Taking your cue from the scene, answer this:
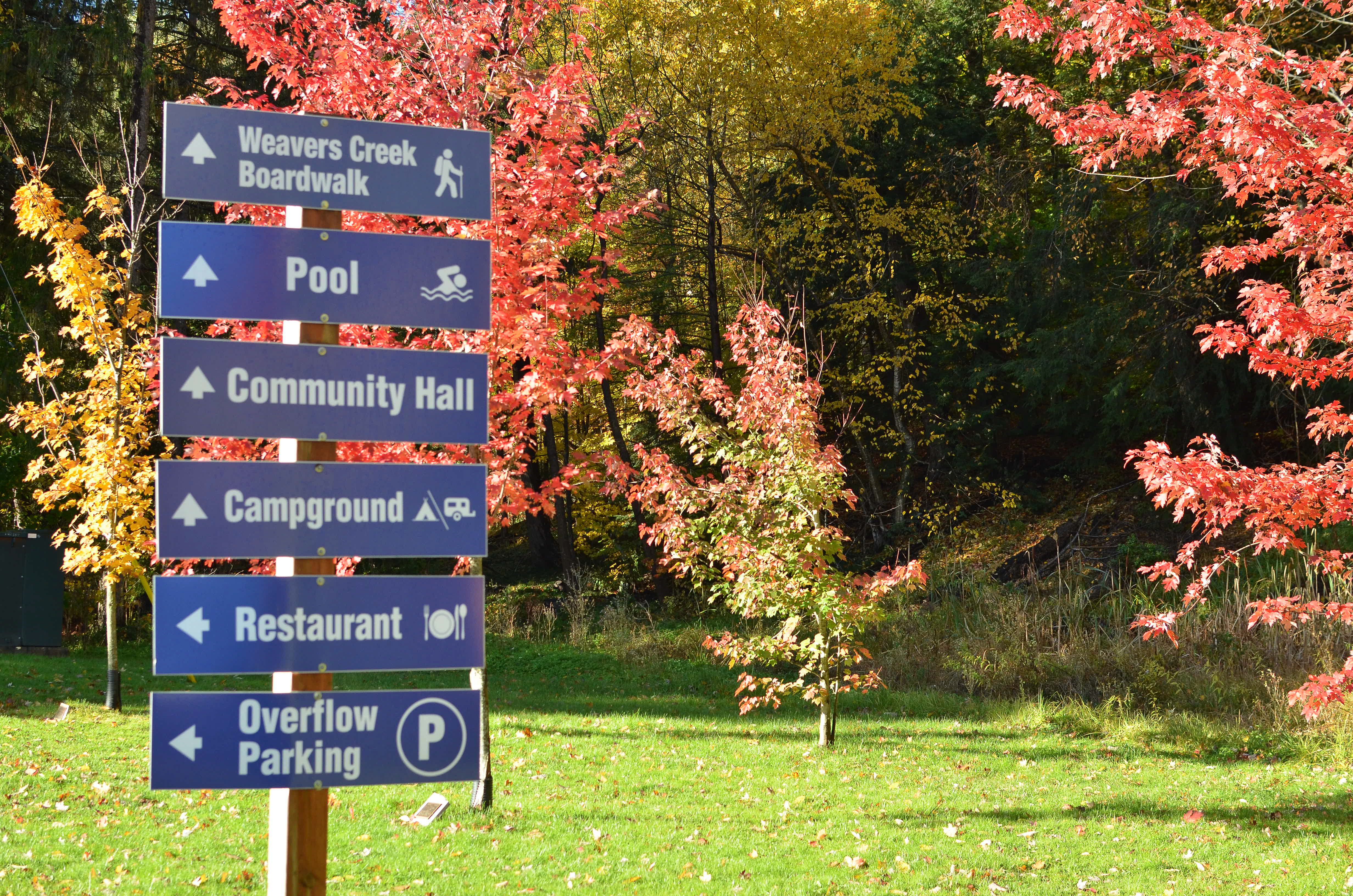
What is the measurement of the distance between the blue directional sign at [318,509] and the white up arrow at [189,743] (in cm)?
44

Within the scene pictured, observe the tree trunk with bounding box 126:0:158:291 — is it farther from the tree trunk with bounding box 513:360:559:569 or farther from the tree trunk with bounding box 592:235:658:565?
the tree trunk with bounding box 513:360:559:569

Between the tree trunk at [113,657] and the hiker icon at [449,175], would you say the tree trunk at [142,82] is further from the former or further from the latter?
the hiker icon at [449,175]

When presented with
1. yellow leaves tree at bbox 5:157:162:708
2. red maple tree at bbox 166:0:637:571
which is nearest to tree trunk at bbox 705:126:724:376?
yellow leaves tree at bbox 5:157:162:708

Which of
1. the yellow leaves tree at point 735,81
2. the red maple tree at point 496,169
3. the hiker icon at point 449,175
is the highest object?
the yellow leaves tree at point 735,81

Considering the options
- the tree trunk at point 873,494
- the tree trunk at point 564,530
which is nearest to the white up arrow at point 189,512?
the tree trunk at point 564,530

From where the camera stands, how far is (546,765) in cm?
878

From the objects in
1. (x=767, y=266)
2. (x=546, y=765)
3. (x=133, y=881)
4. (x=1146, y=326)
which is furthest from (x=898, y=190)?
(x=133, y=881)

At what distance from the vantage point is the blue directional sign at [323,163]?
2896mm

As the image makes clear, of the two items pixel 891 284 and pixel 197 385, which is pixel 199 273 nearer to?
pixel 197 385

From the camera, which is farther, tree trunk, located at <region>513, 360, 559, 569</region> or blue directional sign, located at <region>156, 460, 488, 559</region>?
tree trunk, located at <region>513, 360, 559, 569</region>

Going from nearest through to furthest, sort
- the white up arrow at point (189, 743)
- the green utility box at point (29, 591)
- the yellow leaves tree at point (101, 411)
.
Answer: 1. the white up arrow at point (189, 743)
2. the yellow leaves tree at point (101, 411)
3. the green utility box at point (29, 591)

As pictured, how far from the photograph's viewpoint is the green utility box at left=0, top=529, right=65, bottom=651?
15.4 metres

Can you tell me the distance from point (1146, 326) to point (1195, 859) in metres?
13.0

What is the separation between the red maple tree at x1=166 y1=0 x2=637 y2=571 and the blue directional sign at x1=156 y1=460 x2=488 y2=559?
3493 millimetres
